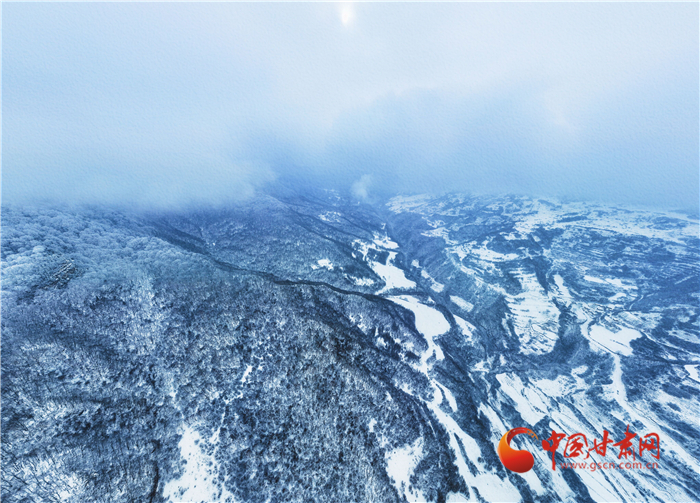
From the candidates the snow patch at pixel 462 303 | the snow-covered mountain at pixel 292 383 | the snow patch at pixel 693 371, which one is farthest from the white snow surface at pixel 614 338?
the snow patch at pixel 462 303

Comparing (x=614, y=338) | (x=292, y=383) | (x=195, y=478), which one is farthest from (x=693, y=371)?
(x=195, y=478)

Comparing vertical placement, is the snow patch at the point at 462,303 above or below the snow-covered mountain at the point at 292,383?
below

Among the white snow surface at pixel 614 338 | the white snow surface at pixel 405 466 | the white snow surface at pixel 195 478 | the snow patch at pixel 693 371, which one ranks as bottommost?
the white snow surface at pixel 614 338

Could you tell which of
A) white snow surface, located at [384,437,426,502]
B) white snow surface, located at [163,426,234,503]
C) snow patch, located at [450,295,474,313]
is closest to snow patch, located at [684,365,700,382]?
snow patch, located at [450,295,474,313]

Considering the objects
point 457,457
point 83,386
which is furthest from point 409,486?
point 83,386

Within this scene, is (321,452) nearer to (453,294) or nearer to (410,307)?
(410,307)

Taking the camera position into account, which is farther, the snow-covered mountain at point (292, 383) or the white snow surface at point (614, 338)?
the white snow surface at point (614, 338)

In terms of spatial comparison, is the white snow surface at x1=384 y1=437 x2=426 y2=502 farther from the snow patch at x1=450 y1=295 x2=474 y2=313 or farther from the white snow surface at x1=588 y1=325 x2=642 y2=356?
the white snow surface at x1=588 y1=325 x2=642 y2=356

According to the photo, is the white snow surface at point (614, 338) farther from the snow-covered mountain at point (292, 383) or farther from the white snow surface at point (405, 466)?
the white snow surface at point (405, 466)
